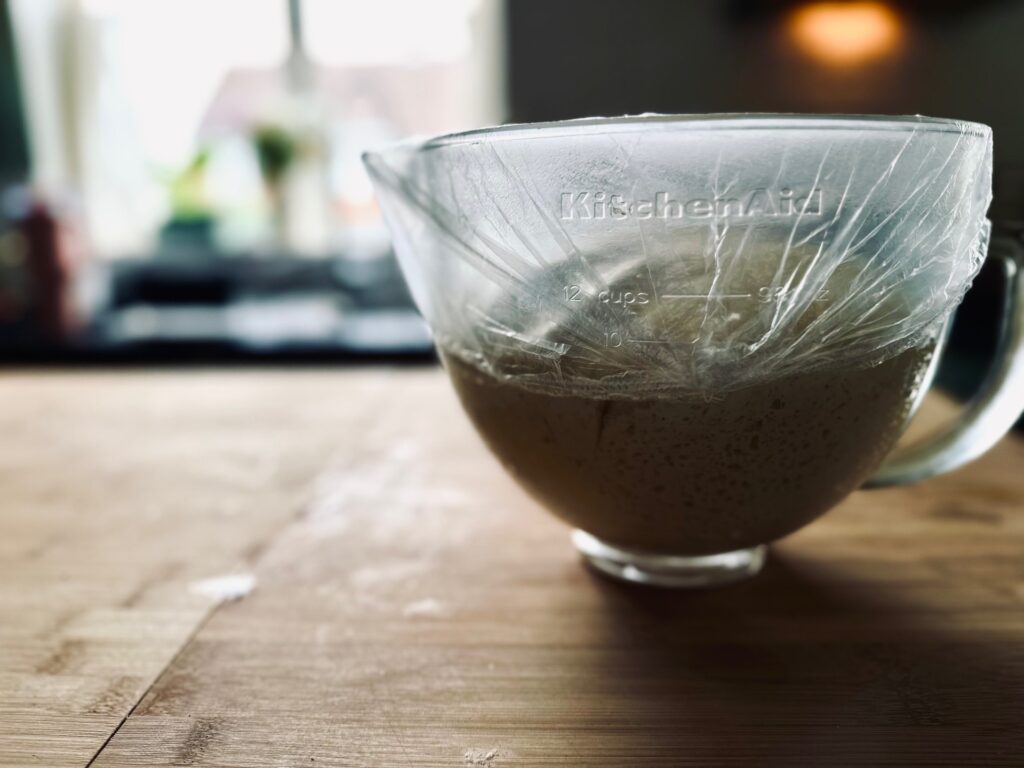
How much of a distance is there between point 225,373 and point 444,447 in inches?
19.0

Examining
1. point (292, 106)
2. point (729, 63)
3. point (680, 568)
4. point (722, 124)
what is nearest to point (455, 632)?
point (680, 568)

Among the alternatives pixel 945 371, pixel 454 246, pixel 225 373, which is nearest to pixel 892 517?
pixel 454 246

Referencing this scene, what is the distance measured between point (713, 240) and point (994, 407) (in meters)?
0.20

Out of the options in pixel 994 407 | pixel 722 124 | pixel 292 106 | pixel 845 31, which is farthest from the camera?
pixel 292 106

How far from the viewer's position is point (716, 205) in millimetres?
297

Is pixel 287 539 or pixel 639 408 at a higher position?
pixel 639 408

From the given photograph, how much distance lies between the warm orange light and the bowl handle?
66.1 inches

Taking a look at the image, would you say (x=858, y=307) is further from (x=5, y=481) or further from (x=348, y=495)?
(x=5, y=481)

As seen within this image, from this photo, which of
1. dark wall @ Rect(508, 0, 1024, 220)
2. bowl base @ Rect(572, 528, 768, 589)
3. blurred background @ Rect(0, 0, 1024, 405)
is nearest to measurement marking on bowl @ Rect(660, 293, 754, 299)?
bowl base @ Rect(572, 528, 768, 589)

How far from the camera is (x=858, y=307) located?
0.32m

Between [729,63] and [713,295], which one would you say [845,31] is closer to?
[729,63]

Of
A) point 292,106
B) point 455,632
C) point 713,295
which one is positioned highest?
point 292,106

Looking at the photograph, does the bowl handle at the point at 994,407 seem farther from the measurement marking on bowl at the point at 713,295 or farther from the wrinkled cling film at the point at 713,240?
the measurement marking on bowl at the point at 713,295

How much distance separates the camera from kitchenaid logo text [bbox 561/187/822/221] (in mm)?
297
